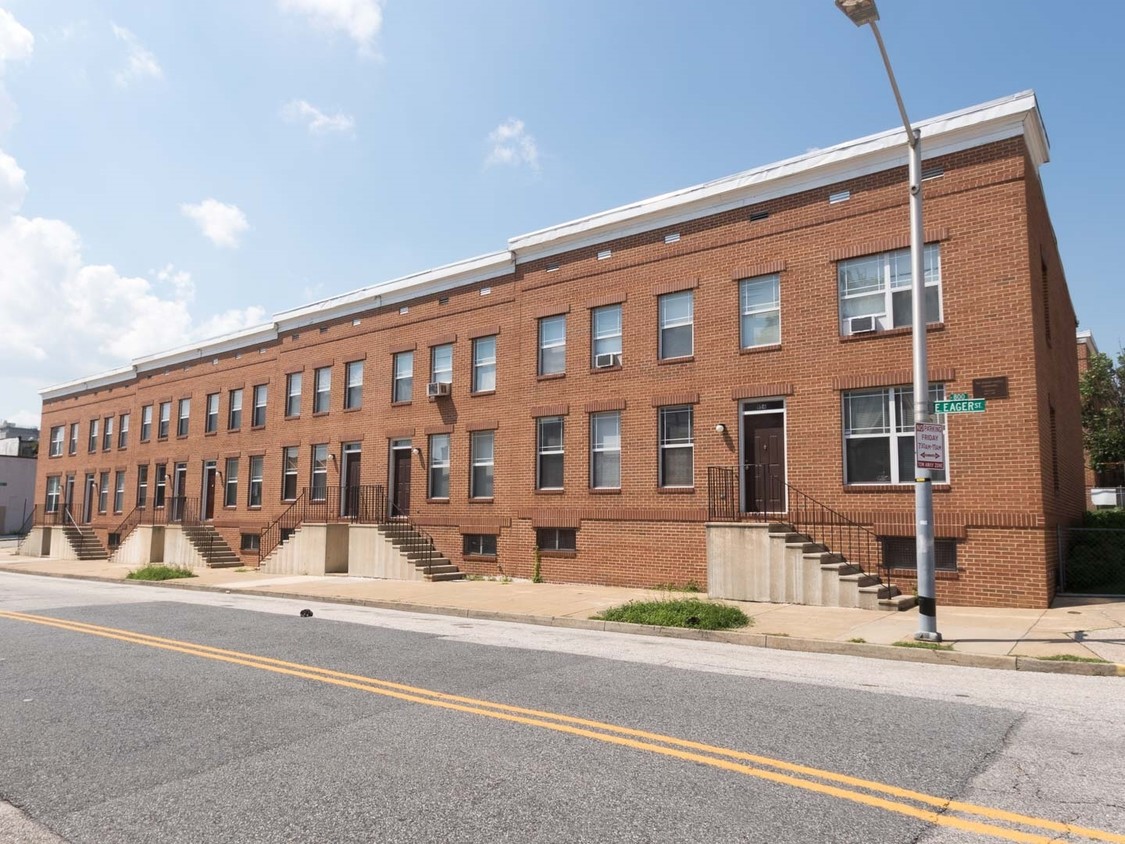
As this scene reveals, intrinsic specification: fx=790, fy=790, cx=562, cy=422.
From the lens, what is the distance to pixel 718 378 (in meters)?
17.8

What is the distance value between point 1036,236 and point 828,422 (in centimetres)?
533

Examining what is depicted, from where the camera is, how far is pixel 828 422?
53.1 ft

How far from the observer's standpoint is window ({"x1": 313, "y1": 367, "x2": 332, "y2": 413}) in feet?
90.5

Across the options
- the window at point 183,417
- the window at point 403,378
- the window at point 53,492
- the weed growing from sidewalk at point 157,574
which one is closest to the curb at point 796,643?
the weed growing from sidewalk at point 157,574

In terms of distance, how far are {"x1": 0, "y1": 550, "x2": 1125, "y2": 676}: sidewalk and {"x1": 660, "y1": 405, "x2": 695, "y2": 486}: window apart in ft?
8.89

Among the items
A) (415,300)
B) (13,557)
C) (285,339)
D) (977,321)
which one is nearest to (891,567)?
(977,321)

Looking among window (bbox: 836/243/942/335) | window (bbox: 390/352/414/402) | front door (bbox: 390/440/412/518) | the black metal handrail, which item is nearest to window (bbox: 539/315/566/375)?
window (bbox: 390/352/414/402)

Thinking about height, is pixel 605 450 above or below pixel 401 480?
above

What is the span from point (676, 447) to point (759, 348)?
3.00 metres

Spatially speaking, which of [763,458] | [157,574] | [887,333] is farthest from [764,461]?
[157,574]

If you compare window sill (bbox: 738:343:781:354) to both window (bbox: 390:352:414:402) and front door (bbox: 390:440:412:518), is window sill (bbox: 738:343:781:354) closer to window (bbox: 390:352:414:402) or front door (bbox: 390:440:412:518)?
window (bbox: 390:352:414:402)

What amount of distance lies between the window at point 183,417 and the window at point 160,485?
5.83ft

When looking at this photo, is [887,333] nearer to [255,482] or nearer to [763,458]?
[763,458]

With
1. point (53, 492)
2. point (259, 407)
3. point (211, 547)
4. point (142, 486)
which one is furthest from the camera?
point (53, 492)
